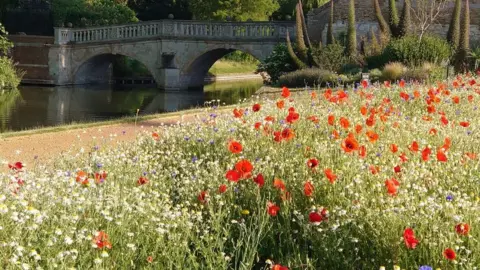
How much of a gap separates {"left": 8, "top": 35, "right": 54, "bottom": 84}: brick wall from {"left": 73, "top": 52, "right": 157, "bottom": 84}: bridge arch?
1.54 metres

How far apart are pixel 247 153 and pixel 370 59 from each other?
18.3 m

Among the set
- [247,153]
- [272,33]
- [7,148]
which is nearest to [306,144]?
[247,153]

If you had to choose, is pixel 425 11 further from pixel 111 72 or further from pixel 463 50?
pixel 111 72

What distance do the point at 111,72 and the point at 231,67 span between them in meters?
8.87

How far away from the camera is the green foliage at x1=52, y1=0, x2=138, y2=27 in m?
38.8

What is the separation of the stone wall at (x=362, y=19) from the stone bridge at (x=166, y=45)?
Result: 1.88 meters

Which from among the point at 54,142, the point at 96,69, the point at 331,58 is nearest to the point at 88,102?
the point at 331,58

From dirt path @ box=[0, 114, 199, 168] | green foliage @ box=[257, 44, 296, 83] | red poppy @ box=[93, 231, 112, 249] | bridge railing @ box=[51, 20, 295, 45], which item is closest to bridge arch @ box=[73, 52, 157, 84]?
bridge railing @ box=[51, 20, 295, 45]

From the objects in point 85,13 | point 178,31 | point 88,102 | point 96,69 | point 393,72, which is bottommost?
point 88,102

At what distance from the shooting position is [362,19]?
3062 centimetres

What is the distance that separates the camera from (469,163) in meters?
6.13

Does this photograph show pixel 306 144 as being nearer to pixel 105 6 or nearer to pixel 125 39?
pixel 125 39

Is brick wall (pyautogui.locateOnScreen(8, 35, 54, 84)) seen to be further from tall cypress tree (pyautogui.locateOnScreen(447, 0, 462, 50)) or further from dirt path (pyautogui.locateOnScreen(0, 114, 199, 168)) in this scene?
dirt path (pyautogui.locateOnScreen(0, 114, 199, 168))

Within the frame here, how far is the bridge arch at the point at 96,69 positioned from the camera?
34.9m
